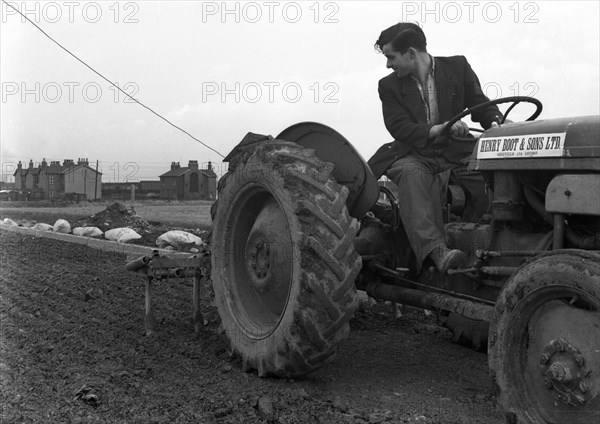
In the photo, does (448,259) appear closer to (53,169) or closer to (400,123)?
(400,123)

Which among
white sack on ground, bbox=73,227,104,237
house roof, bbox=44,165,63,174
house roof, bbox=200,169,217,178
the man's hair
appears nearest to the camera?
the man's hair

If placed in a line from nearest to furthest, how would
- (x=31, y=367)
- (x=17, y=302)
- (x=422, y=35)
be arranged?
(x=31, y=367), (x=422, y=35), (x=17, y=302)

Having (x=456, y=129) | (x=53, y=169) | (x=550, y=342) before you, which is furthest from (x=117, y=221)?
(x=53, y=169)

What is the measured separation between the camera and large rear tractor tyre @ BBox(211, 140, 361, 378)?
3701 millimetres

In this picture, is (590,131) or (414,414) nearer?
(590,131)

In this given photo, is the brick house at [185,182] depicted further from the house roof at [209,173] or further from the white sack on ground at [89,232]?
the white sack on ground at [89,232]

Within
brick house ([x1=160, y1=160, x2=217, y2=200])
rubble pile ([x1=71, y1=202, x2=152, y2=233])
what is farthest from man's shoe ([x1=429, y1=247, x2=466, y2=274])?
brick house ([x1=160, y1=160, x2=217, y2=200])

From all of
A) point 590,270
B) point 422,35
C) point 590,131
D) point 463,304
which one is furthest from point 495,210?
point 422,35

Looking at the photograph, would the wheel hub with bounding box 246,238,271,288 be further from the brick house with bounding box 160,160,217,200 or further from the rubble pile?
the brick house with bounding box 160,160,217,200

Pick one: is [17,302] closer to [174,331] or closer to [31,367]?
[174,331]

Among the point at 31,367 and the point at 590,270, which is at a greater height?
the point at 590,270

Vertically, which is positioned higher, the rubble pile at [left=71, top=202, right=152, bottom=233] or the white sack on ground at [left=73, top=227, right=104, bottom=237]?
the rubble pile at [left=71, top=202, right=152, bottom=233]

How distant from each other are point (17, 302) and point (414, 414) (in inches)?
166

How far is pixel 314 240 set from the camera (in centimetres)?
370
